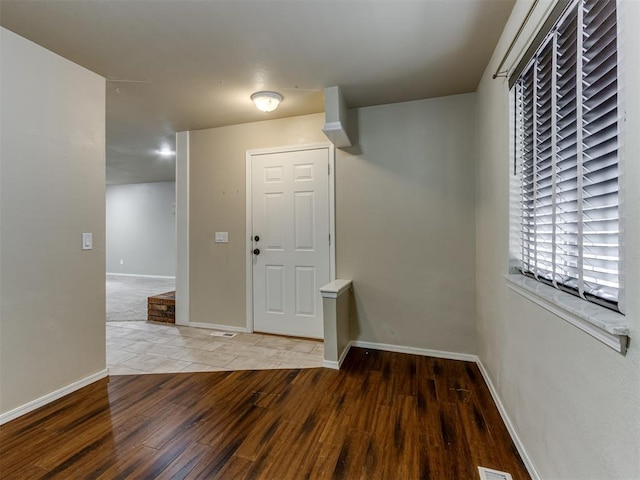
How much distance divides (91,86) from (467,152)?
3128mm

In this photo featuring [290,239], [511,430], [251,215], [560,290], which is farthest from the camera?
[251,215]

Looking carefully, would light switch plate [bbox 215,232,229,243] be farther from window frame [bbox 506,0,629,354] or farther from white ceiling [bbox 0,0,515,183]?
window frame [bbox 506,0,629,354]

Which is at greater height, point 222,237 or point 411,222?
point 411,222

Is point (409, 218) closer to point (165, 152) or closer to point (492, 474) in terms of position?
point (492, 474)

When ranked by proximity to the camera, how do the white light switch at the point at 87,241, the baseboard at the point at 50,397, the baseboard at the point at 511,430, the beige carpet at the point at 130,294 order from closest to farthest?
the baseboard at the point at 511,430
the baseboard at the point at 50,397
the white light switch at the point at 87,241
the beige carpet at the point at 130,294

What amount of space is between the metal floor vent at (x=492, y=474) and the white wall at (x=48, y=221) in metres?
2.69

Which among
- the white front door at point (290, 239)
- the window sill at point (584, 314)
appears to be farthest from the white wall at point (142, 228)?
the window sill at point (584, 314)

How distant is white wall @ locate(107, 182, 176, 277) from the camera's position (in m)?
7.28

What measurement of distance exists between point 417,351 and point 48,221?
3113 mm

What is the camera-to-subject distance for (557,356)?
1208 millimetres

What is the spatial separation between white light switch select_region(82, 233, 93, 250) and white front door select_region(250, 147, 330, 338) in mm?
1538

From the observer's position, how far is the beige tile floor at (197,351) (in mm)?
2639

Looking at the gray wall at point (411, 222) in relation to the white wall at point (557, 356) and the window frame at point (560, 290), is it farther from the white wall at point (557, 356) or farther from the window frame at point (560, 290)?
the window frame at point (560, 290)

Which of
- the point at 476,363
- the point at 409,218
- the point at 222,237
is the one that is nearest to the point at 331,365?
the point at 476,363
